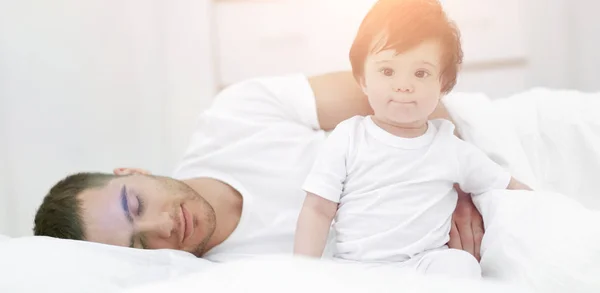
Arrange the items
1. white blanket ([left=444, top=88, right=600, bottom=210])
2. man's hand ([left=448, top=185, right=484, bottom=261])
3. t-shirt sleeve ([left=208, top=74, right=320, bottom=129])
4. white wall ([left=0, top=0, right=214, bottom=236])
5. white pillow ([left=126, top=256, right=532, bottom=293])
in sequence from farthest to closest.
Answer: white wall ([left=0, top=0, right=214, bottom=236]), t-shirt sleeve ([left=208, top=74, right=320, bottom=129]), white blanket ([left=444, top=88, right=600, bottom=210]), man's hand ([left=448, top=185, right=484, bottom=261]), white pillow ([left=126, top=256, right=532, bottom=293])

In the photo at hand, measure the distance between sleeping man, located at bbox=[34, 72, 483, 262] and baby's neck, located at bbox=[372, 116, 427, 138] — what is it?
42 mm

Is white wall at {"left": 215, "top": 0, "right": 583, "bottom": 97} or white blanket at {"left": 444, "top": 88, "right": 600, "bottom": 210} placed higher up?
white wall at {"left": 215, "top": 0, "right": 583, "bottom": 97}

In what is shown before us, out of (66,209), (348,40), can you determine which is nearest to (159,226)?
(66,209)

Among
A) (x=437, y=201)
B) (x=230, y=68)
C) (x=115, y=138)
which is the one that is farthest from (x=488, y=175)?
(x=115, y=138)

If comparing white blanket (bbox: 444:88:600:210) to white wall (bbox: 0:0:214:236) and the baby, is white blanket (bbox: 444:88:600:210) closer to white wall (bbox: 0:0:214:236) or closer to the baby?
the baby

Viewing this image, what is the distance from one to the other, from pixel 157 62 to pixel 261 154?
480 mm

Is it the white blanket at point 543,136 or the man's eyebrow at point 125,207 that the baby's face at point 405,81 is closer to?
the white blanket at point 543,136

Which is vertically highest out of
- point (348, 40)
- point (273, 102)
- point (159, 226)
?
point (348, 40)

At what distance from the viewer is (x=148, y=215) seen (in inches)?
31.3

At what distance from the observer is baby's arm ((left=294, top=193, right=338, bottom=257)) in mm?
686

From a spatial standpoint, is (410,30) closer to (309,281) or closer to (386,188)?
(386,188)

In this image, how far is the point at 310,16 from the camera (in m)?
1.11

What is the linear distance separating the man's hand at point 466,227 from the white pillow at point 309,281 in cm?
20

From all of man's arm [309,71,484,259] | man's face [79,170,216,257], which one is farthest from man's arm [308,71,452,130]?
man's face [79,170,216,257]
